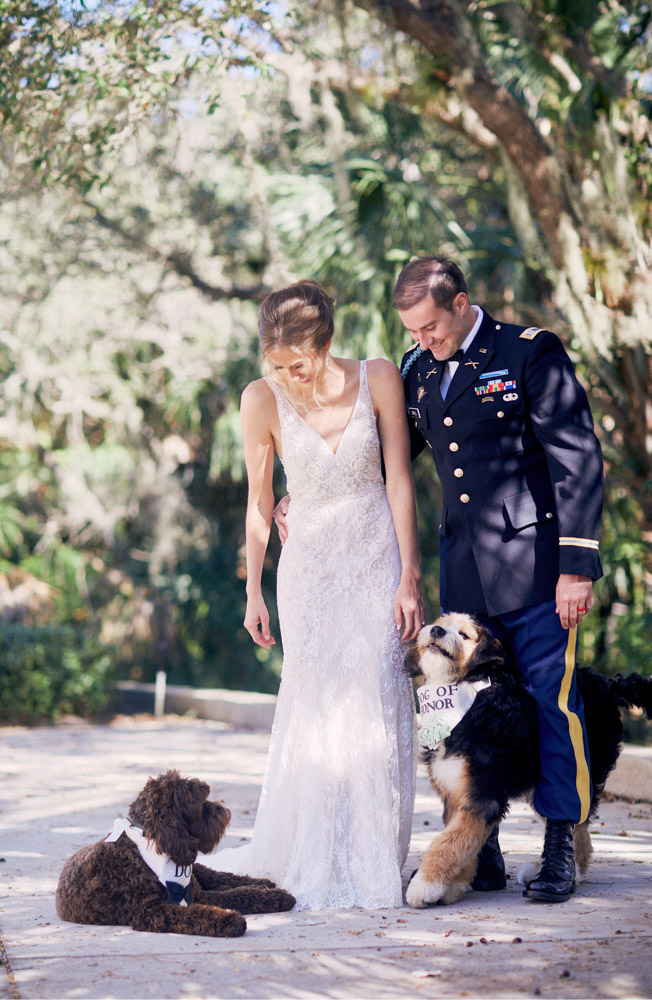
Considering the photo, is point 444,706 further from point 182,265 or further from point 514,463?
point 182,265

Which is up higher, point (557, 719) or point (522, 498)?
point (522, 498)

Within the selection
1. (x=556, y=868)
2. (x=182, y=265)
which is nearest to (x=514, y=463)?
(x=556, y=868)

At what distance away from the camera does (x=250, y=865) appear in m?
3.66

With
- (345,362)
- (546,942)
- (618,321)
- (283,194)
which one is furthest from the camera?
(283,194)

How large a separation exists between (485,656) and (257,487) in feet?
3.69

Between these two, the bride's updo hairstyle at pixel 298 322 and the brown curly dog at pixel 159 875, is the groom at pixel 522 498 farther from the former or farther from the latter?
the brown curly dog at pixel 159 875

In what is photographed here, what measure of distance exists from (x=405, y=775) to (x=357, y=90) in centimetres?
723

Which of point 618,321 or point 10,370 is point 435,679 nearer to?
point 618,321

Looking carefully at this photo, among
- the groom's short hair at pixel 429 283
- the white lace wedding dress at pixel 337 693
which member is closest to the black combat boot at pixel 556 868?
the white lace wedding dress at pixel 337 693

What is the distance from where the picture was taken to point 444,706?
10.8 ft

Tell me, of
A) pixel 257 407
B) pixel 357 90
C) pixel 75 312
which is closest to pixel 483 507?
pixel 257 407

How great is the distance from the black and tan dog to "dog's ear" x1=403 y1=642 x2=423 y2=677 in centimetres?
1

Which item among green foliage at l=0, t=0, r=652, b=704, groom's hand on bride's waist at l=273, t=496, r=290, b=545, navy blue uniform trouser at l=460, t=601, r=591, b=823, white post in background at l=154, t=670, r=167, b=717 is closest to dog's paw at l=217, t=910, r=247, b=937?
navy blue uniform trouser at l=460, t=601, r=591, b=823

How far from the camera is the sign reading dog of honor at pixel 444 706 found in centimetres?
328
